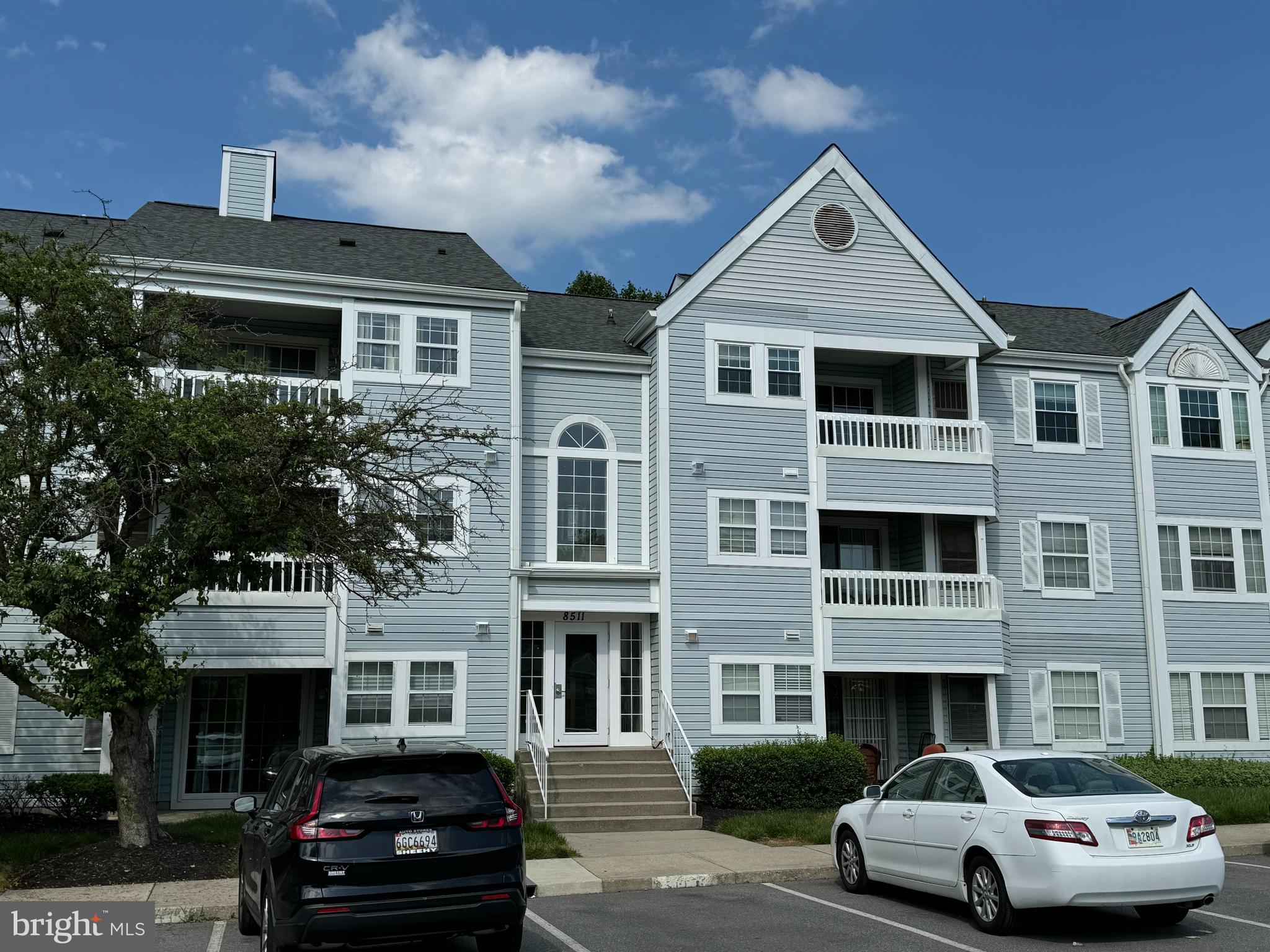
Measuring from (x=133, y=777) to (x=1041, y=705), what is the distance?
16.1 metres

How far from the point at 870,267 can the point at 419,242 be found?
879 centimetres

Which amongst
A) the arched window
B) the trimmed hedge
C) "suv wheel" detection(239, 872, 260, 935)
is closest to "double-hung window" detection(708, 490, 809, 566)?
the arched window

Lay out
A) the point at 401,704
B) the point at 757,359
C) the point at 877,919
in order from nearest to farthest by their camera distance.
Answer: the point at 877,919, the point at 401,704, the point at 757,359

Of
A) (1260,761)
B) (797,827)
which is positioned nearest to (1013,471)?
(1260,761)

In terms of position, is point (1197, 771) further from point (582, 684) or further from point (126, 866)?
point (126, 866)

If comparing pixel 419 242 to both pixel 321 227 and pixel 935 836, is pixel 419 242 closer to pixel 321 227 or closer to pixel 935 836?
pixel 321 227

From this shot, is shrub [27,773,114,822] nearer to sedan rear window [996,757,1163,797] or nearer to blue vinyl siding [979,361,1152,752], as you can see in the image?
sedan rear window [996,757,1163,797]

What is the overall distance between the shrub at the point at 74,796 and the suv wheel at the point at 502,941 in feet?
32.3

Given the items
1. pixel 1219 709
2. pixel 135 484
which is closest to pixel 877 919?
pixel 135 484

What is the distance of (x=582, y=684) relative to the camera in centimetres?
2112

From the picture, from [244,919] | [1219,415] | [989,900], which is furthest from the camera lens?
[1219,415]

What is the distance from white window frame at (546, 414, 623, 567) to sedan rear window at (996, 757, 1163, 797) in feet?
37.1

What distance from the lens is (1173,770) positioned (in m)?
21.8


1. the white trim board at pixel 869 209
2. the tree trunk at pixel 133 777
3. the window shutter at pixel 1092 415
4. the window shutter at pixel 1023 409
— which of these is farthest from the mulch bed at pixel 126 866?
the window shutter at pixel 1092 415
